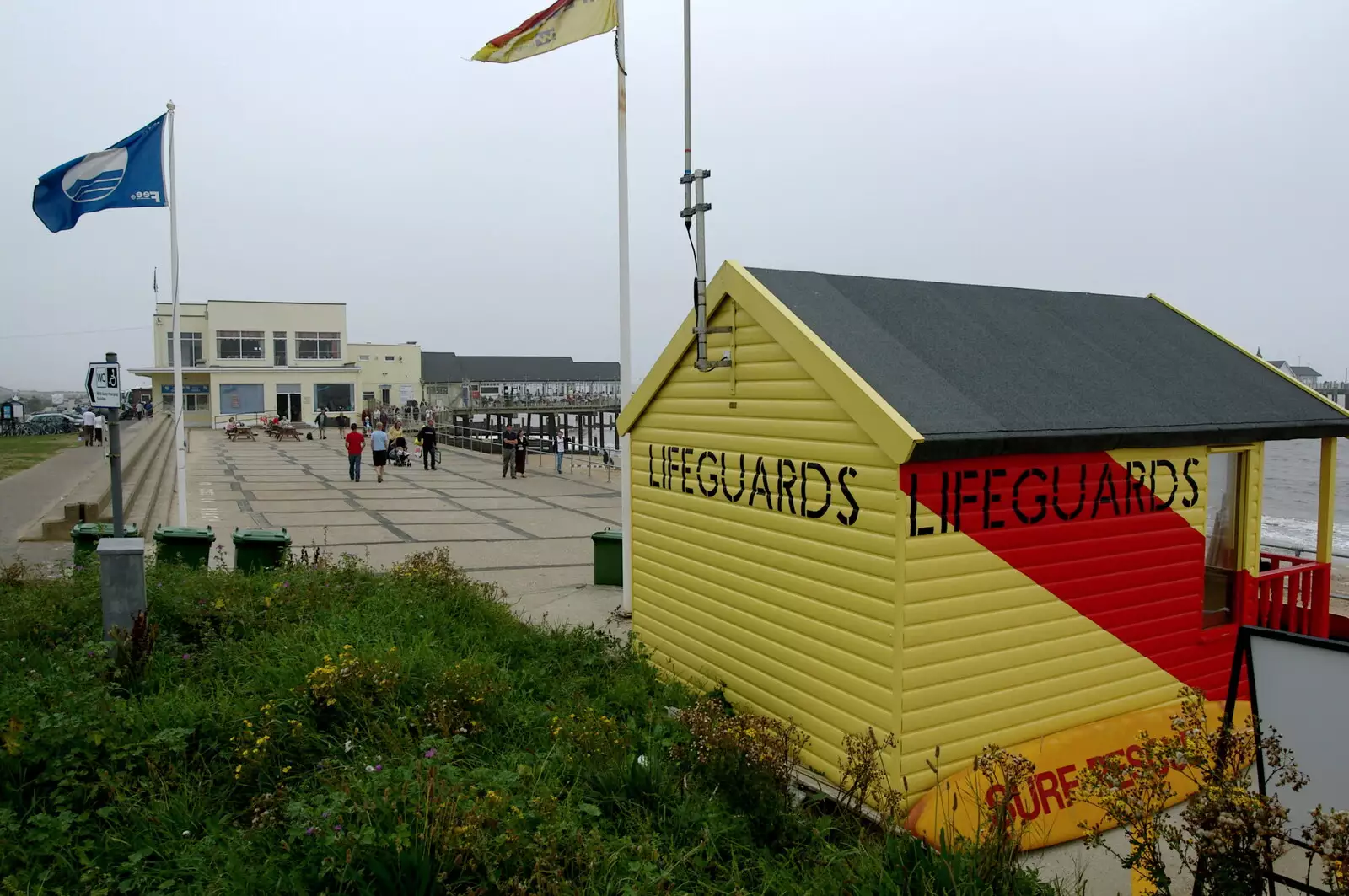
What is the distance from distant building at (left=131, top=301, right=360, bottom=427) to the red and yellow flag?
57.0 metres

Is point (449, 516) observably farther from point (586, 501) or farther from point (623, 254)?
point (623, 254)

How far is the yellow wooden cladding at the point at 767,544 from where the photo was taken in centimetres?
554

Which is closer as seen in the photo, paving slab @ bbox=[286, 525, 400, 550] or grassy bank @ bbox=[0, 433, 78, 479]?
paving slab @ bbox=[286, 525, 400, 550]

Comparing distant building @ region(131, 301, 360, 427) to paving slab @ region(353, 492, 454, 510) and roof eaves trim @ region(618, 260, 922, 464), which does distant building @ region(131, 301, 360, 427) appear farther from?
roof eaves trim @ region(618, 260, 922, 464)

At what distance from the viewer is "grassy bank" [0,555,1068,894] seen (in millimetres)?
4133

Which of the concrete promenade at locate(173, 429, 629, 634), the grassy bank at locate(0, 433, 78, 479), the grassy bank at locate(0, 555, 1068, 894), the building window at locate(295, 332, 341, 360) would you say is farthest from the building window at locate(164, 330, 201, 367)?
the grassy bank at locate(0, 555, 1068, 894)

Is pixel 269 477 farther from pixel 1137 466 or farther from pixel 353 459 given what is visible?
pixel 1137 466

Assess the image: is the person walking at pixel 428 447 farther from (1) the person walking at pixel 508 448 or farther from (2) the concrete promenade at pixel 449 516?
(1) the person walking at pixel 508 448

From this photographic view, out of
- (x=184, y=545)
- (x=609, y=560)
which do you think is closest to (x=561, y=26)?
(x=609, y=560)

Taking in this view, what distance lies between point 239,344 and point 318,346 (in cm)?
532

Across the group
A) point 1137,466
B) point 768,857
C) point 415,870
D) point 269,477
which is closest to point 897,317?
point 1137,466

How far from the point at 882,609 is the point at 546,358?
126494mm

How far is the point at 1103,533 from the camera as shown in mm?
6148

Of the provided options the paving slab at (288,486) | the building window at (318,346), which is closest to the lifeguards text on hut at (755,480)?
the paving slab at (288,486)
